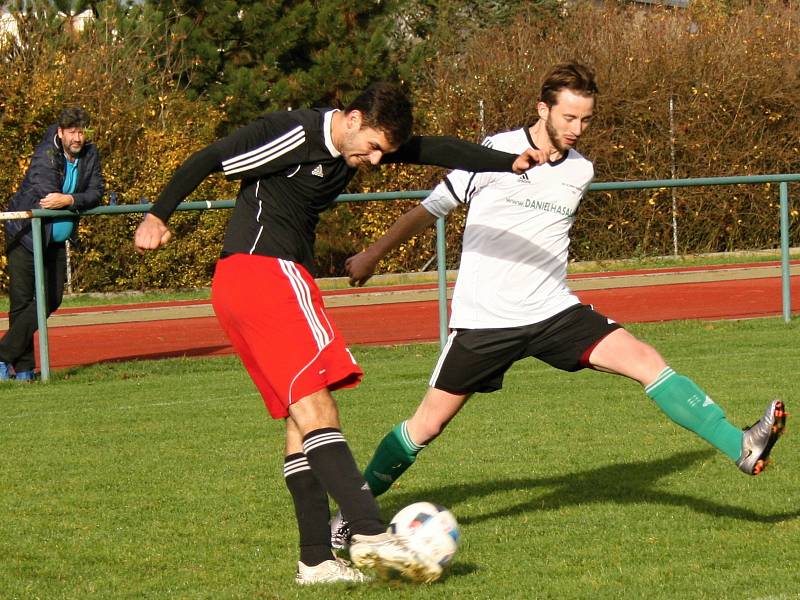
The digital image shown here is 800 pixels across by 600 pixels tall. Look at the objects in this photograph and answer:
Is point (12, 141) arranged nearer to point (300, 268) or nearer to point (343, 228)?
point (343, 228)

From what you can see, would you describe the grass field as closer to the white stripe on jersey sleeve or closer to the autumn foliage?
the white stripe on jersey sleeve

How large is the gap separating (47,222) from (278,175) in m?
7.00

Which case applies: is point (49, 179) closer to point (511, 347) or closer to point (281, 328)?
point (511, 347)

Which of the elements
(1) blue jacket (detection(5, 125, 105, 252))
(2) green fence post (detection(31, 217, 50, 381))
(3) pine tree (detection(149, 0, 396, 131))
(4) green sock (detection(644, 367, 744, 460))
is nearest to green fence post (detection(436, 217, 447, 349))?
(1) blue jacket (detection(5, 125, 105, 252))

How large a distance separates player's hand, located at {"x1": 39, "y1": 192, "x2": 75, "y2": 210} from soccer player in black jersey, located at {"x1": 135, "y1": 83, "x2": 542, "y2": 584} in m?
6.54

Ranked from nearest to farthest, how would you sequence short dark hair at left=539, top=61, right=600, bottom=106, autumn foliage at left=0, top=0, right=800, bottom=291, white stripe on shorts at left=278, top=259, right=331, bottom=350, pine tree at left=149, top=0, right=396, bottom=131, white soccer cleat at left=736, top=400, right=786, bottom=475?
white stripe on shorts at left=278, top=259, right=331, bottom=350, white soccer cleat at left=736, top=400, right=786, bottom=475, short dark hair at left=539, top=61, right=600, bottom=106, autumn foliage at left=0, top=0, right=800, bottom=291, pine tree at left=149, top=0, right=396, bottom=131

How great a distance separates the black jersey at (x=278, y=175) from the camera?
4742mm

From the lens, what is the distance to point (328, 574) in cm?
498

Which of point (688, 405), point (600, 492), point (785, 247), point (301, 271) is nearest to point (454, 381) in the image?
point (688, 405)

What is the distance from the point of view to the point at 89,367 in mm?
12398

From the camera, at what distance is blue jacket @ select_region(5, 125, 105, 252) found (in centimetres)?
1142

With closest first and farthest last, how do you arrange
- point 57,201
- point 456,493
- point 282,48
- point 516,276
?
point 516,276 < point 456,493 < point 57,201 < point 282,48

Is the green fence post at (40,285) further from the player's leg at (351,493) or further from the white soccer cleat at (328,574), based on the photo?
the player's leg at (351,493)

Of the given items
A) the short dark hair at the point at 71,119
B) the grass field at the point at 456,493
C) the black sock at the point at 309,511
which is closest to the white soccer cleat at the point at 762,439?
the grass field at the point at 456,493
